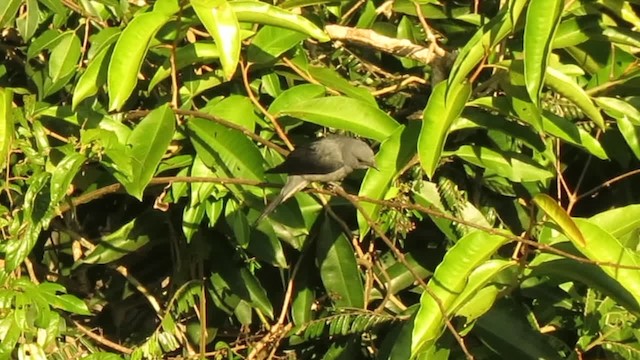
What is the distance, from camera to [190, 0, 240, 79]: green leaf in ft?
9.52

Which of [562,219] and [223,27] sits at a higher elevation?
[223,27]

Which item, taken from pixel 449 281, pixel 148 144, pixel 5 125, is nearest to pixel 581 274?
pixel 449 281

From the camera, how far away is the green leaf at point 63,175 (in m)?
3.04

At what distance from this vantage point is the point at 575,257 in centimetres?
294

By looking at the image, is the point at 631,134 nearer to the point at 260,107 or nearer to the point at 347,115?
the point at 347,115

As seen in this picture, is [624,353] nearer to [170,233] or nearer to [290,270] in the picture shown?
[290,270]

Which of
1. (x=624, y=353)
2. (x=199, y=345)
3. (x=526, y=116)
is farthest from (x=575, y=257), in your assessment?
(x=199, y=345)

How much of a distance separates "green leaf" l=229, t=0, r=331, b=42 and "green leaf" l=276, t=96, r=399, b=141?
25 cm

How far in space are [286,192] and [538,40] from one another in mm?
906

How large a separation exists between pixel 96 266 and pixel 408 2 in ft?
4.53

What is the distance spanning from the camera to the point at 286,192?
348 centimetres

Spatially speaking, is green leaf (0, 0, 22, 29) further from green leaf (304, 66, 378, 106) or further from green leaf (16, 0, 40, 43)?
green leaf (304, 66, 378, 106)

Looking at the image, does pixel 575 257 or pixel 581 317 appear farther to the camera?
pixel 581 317

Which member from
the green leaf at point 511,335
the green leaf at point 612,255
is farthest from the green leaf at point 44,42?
the green leaf at point 612,255
